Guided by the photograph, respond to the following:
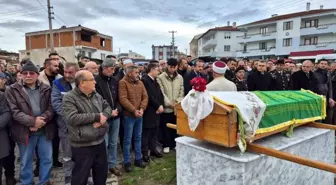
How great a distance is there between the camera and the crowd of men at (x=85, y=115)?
10.5 ft

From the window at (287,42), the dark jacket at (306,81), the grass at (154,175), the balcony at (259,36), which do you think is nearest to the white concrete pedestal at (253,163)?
the grass at (154,175)

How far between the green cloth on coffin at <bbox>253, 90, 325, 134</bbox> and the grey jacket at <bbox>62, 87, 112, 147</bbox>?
6.44 feet

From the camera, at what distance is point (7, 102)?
3.61 m

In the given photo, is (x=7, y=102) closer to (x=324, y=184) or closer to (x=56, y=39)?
(x=324, y=184)

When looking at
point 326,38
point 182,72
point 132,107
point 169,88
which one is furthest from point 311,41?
point 132,107

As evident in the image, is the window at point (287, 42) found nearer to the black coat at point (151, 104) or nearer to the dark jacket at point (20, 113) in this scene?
the black coat at point (151, 104)

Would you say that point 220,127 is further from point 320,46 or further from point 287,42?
point 287,42

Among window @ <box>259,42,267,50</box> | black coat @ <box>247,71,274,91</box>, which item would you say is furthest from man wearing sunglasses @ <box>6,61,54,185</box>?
window @ <box>259,42,267,50</box>

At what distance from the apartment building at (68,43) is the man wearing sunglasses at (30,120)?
36.1 meters

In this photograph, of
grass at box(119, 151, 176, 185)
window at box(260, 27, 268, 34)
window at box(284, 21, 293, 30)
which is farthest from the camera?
window at box(260, 27, 268, 34)

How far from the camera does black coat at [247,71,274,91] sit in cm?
620

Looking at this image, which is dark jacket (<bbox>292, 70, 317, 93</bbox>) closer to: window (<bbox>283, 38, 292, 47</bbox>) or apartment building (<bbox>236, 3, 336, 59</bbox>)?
apartment building (<bbox>236, 3, 336, 59</bbox>)

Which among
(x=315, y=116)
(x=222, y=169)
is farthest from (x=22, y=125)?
(x=315, y=116)

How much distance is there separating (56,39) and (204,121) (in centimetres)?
4563
